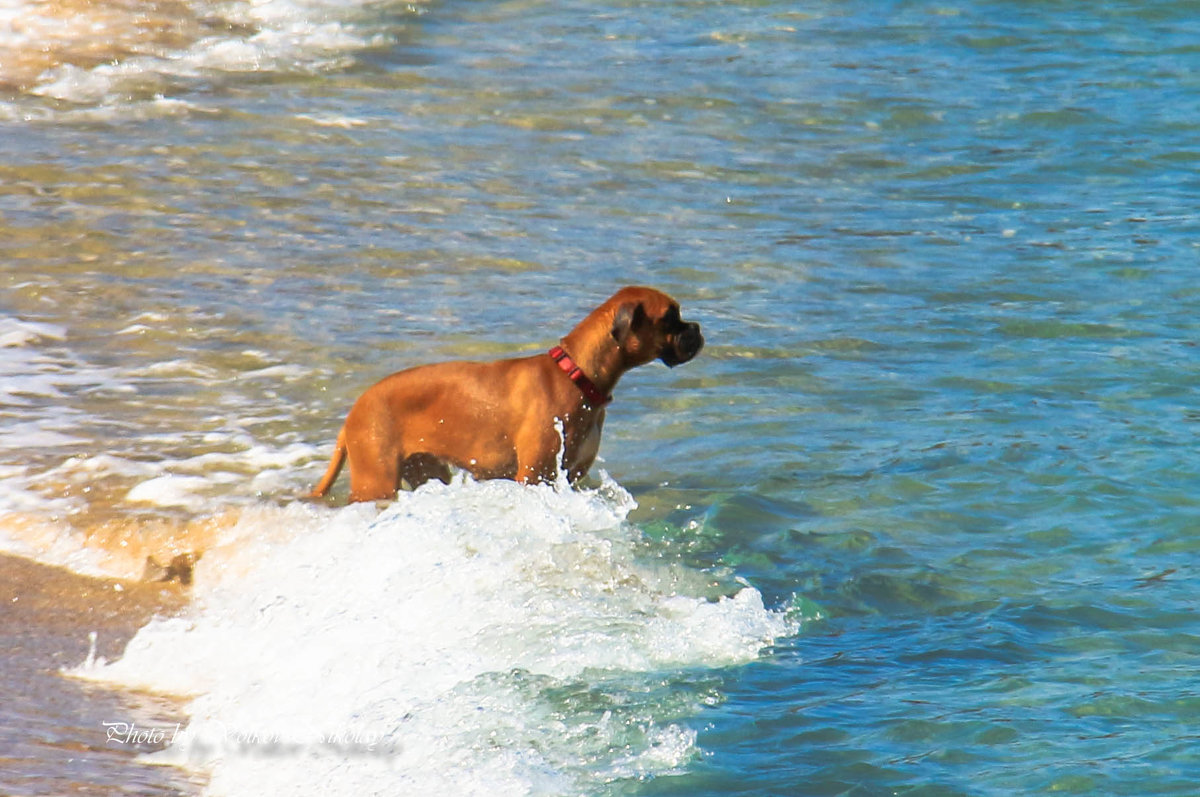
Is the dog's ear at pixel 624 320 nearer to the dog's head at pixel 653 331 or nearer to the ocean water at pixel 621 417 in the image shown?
the dog's head at pixel 653 331

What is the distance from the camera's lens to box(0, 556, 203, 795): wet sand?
471cm

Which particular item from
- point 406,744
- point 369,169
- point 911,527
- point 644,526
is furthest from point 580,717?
point 369,169

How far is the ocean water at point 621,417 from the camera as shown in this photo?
207 inches

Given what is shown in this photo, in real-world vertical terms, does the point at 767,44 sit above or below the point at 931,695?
above

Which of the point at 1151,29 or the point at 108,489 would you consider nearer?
the point at 108,489

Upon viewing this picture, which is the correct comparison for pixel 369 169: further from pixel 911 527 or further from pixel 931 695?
pixel 931 695

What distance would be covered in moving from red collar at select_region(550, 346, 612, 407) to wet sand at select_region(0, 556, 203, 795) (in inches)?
71.1

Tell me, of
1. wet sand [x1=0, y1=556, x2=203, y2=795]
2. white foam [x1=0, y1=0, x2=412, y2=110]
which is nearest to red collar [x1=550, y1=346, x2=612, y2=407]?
wet sand [x1=0, y1=556, x2=203, y2=795]

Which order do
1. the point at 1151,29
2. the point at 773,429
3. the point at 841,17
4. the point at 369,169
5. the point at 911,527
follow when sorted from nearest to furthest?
the point at 911,527 → the point at 773,429 → the point at 369,169 → the point at 1151,29 → the point at 841,17

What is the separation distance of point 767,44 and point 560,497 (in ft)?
36.5

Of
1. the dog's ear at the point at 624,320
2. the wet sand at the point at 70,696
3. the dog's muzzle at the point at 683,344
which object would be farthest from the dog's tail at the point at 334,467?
the dog's muzzle at the point at 683,344

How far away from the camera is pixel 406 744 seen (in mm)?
5102

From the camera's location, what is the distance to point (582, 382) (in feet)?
22.0

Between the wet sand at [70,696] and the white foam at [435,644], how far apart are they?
0.12 m
